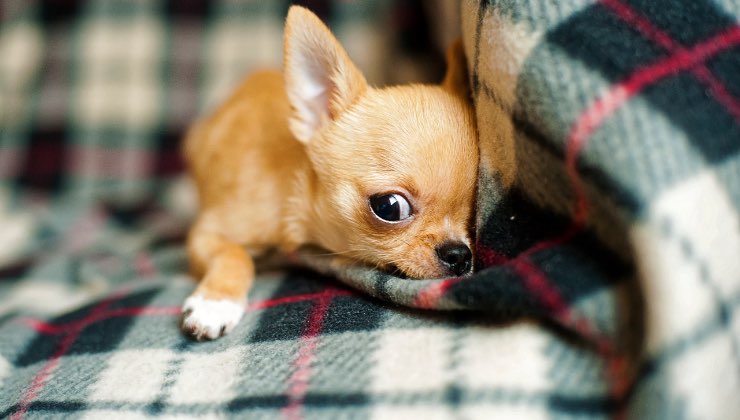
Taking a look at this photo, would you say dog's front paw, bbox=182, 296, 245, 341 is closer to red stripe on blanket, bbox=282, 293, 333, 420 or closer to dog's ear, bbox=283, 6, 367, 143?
red stripe on blanket, bbox=282, 293, 333, 420

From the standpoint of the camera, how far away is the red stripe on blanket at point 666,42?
897 millimetres

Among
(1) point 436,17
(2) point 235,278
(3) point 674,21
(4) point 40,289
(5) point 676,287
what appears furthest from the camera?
(1) point 436,17

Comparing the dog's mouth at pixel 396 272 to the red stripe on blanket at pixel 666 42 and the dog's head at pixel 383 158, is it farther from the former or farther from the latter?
the red stripe on blanket at pixel 666 42

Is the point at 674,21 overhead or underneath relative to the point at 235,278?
overhead

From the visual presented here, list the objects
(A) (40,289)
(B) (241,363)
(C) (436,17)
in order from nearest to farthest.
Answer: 1. (B) (241,363)
2. (A) (40,289)
3. (C) (436,17)

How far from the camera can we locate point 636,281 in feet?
2.83

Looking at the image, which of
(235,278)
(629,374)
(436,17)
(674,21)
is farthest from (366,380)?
(436,17)

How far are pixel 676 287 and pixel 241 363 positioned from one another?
68 centimetres

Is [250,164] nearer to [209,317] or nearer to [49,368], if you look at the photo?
[209,317]

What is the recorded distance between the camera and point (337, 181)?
1.37 metres

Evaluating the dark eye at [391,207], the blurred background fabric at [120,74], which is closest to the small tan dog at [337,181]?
the dark eye at [391,207]

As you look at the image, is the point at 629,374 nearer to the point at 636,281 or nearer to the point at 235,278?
the point at 636,281

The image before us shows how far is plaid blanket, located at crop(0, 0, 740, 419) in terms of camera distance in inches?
32.6

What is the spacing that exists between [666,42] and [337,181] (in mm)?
696
